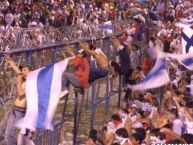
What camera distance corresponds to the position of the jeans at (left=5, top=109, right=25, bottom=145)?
10.5 metres

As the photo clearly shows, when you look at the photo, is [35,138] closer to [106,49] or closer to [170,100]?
[170,100]

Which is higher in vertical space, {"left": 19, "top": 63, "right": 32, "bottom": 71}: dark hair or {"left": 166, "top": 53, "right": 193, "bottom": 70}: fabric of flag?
{"left": 19, "top": 63, "right": 32, "bottom": 71}: dark hair

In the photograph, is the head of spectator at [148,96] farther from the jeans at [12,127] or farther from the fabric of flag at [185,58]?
the jeans at [12,127]

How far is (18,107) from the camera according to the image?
10453mm

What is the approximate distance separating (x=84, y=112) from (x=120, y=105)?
202 cm

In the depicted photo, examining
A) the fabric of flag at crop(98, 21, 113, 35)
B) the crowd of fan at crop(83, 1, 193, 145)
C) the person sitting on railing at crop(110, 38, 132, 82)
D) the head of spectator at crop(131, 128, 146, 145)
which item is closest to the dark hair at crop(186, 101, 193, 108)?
the crowd of fan at crop(83, 1, 193, 145)


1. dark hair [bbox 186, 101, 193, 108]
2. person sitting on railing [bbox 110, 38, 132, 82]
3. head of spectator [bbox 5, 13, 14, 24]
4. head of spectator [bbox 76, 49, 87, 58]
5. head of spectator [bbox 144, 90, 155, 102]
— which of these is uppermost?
head of spectator [bbox 76, 49, 87, 58]

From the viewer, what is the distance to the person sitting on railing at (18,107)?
34.0ft

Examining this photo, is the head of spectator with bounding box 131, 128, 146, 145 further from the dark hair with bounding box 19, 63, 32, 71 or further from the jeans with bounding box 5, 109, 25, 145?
the dark hair with bounding box 19, 63, 32, 71

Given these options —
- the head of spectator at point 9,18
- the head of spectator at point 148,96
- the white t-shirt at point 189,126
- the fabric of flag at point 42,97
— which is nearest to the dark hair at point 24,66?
the fabric of flag at point 42,97

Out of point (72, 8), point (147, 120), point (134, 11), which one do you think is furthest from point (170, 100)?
point (72, 8)

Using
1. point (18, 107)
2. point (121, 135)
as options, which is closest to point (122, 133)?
point (121, 135)

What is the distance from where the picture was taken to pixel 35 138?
10703 millimetres

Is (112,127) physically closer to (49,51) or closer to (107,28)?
Result: (49,51)
